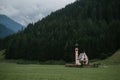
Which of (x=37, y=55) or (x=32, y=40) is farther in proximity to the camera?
(x=32, y=40)

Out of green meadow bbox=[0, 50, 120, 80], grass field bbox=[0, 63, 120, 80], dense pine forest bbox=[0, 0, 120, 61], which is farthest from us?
dense pine forest bbox=[0, 0, 120, 61]

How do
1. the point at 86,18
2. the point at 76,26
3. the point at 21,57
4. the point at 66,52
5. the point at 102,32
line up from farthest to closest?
the point at 86,18 → the point at 76,26 → the point at 21,57 → the point at 102,32 → the point at 66,52

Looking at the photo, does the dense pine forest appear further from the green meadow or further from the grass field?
the grass field

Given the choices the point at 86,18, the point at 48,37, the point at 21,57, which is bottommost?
the point at 21,57

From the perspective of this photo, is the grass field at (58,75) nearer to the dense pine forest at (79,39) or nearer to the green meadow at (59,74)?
the green meadow at (59,74)

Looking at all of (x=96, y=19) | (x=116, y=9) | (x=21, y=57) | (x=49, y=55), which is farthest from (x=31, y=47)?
(x=116, y=9)

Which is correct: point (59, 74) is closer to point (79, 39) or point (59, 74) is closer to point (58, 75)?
point (58, 75)

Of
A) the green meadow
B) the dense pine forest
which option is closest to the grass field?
the green meadow

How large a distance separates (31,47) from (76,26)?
31.2 m

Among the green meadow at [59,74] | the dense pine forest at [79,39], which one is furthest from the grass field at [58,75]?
the dense pine forest at [79,39]

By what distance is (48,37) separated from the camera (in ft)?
597

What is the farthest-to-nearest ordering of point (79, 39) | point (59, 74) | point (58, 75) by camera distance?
point (79, 39) < point (59, 74) < point (58, 75)

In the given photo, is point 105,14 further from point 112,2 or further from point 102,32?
point 102,32

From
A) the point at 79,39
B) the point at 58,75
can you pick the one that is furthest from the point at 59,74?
the point at 79,39
